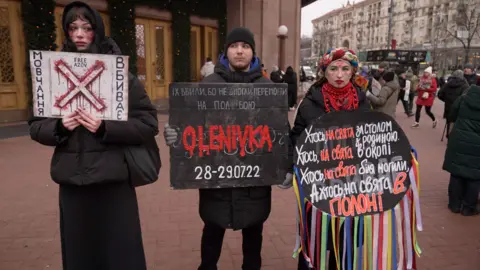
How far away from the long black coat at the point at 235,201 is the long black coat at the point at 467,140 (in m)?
3.11

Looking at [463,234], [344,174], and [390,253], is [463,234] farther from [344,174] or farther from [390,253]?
[344,174]

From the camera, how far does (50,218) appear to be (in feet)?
14.4

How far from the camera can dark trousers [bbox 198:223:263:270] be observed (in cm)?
289

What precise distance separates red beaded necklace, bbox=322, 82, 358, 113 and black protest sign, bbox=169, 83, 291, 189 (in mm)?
302

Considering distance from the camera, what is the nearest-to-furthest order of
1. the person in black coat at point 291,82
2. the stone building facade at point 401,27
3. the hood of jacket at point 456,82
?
the hood of jacket at point 456,82 < the person in black coat at point 291,82 < the stone building facade at point 401,27

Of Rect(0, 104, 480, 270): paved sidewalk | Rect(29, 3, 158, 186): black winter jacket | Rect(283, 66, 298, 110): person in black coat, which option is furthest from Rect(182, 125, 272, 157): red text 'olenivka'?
Rect(283, 66, 298, 110): person in black coat

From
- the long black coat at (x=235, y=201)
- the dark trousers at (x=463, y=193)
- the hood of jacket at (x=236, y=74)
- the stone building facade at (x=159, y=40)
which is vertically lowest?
the dark trousers at (x=463, y=193)

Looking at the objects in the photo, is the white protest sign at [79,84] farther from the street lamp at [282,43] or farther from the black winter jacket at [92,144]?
the street lamp at [282,43]

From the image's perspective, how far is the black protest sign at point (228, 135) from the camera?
2568mm

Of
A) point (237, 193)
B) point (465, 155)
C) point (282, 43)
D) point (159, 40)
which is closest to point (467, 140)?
point (465, 155)

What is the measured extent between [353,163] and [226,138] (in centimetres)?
83

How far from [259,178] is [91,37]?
134 cm

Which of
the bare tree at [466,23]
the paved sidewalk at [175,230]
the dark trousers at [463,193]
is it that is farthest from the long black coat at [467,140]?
the bare tree at [466,23]

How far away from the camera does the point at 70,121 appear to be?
2107 millimetres
